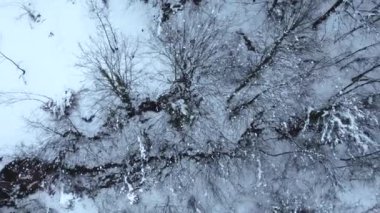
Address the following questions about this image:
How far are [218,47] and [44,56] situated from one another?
17.0ft

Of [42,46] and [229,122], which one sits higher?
[42,46]

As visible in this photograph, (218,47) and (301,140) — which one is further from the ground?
(218,47)

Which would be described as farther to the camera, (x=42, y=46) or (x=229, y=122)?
(x=42, y=46)

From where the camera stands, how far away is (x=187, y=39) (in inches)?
562

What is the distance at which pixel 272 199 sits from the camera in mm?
15195

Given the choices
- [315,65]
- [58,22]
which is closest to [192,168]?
[315,65]

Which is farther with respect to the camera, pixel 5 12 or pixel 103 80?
pixel 5 12

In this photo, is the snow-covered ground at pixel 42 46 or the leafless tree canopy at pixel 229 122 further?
the snow-covered ground at pixel 42 46

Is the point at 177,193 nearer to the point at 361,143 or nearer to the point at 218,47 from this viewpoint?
the point at 218,47

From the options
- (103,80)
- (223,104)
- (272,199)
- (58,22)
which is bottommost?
(272,199)

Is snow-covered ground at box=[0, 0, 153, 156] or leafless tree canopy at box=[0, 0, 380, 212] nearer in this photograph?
leafless tree canopy at box=[0, 0, 380, 212]

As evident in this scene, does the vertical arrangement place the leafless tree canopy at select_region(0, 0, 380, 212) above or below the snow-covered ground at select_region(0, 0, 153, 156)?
below

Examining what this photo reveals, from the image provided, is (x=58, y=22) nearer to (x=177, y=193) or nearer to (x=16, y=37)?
(x=16, y=37)

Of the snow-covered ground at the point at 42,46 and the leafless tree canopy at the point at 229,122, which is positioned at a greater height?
the snow-covered ground at the point at 42,46
